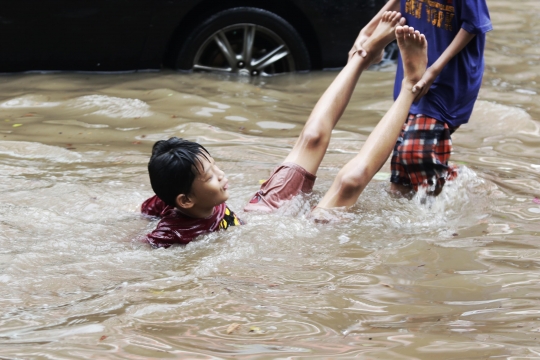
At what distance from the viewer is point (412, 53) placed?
390 centimetres

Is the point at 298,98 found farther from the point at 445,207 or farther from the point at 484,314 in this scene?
the point at 484,314

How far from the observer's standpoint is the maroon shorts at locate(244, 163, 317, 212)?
4.11 m

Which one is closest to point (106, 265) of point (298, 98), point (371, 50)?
point (371, 50)

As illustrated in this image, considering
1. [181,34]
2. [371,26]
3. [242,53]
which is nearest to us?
[371,26]

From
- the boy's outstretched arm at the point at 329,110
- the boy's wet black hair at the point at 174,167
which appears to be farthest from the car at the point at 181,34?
the boy's wet black hair at the point at 174,167

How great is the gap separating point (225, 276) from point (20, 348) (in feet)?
3.34

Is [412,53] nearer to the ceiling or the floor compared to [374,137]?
nearer to the ceiling

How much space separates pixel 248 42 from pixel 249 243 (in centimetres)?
332

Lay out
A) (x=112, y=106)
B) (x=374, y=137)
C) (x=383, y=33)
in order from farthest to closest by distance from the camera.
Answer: (x=112, y=106) < (x=383, y=33) < (x=374, y=137)

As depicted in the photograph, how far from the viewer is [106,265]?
→ 11.2 feet

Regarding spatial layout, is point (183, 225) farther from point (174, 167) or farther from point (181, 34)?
point (181, 34)

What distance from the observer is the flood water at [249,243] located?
2521 mm

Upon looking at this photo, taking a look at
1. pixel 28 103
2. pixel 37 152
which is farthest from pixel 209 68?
pixel 37 152

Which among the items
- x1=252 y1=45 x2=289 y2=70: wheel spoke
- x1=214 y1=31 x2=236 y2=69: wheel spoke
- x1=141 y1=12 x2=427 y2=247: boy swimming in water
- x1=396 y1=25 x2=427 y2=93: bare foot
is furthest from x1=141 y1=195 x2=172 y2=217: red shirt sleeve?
x1=252 y1=45 x2=289 y2=70: wheel spoke
